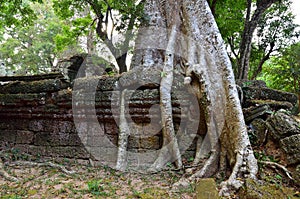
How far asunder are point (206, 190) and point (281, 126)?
1486 mm

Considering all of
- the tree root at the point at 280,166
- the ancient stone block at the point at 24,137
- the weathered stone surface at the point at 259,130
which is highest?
the weathered stone surface at the point at 259,130

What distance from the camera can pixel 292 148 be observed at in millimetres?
2793

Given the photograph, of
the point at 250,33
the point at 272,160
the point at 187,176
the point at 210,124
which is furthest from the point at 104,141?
the point at 250,33

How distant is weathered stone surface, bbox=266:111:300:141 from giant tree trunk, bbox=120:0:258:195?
1.54ft

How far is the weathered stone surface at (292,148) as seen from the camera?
8.97ft

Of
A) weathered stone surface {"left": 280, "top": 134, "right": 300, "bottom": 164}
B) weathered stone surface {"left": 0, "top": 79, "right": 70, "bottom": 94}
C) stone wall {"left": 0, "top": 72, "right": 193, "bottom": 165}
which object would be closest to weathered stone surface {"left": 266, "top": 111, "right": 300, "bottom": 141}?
weathered stone surface {"left": 280, "top": 134, "right": 300, "bottom": 164}

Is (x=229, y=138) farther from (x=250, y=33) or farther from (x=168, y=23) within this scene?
(x=250, y=33)

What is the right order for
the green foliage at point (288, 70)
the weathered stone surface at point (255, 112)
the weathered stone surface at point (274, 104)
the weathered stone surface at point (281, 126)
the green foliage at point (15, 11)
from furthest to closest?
the green foliage at point (288, 70) < the green foliage at point (15, 11) < the weathered stone surface at point (274, 104) < the weathered stone surface at point (255, 112) < the weathered stone surface at point (281, 126)

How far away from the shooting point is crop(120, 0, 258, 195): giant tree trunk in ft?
9.65

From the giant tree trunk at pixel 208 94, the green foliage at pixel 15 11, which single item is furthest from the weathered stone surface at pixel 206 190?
the green foliage at pixel 15 11

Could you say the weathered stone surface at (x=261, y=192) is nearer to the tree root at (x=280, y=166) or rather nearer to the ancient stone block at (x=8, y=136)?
the tree root at (x=280, y=166)

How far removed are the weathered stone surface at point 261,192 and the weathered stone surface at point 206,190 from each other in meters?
0.31

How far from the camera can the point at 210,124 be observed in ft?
10.6

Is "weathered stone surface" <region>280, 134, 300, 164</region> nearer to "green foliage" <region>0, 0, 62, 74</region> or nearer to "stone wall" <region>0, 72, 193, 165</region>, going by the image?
"stone wall" <region>0, 72, 193, 165</region>
